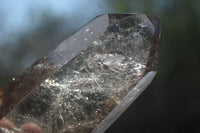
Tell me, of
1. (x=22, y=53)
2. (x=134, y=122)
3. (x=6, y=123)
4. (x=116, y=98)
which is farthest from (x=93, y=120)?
(x=22, y=53)

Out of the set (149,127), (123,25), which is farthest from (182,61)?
(123,25)

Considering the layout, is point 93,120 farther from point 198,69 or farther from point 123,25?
point 198,69

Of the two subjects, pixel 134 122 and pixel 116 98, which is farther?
pixel 134 122

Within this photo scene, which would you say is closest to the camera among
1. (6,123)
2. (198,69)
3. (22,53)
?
(6,123)

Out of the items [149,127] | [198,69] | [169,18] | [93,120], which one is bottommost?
[149,127]

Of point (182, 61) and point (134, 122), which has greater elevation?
point (182, 61)

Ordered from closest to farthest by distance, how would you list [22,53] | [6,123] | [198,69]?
[6,123] → [198,69] → [22,53]
